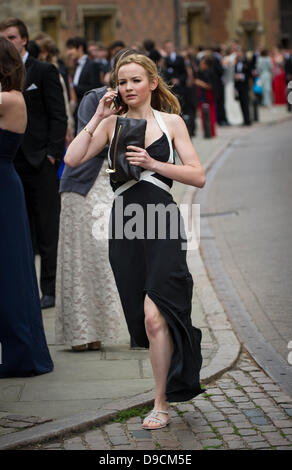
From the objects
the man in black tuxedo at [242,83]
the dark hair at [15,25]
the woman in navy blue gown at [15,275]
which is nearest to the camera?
the woman in navy blue gown at [15,275]

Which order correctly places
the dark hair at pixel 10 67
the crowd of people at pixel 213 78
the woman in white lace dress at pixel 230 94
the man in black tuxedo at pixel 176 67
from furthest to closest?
the woman in white lace dress at pixel 230 94 < the man in black tuxedo at pixel 176 67 < the crowd of people at pixel 213 78 < the dark hair at pixel 10 67

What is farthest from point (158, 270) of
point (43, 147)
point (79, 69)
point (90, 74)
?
point (79, 69)

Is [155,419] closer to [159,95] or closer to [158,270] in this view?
[158,270]

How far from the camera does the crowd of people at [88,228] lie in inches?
198

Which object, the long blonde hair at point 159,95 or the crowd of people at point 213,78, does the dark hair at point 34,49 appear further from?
the crowd of people at point 213,78

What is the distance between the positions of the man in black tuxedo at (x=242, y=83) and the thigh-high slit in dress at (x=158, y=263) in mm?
20949

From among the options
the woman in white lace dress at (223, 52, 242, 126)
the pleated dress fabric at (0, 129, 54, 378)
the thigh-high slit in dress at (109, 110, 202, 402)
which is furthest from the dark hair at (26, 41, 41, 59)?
the woman in white lace dress at (223, 52, 242, 126)

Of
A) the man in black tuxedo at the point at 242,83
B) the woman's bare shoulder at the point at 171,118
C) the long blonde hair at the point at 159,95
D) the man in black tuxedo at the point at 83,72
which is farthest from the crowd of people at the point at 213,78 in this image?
the woman's bare shoulder at the point at 171,118

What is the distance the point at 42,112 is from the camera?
7914mm

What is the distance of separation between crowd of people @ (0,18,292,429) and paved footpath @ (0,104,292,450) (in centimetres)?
16

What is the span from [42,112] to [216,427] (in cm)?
359

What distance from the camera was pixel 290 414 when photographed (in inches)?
207

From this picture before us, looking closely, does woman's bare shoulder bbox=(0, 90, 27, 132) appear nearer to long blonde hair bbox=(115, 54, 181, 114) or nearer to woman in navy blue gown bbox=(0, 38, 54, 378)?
woman in navy blue gown bbox=(0, 38, 54, 378)
